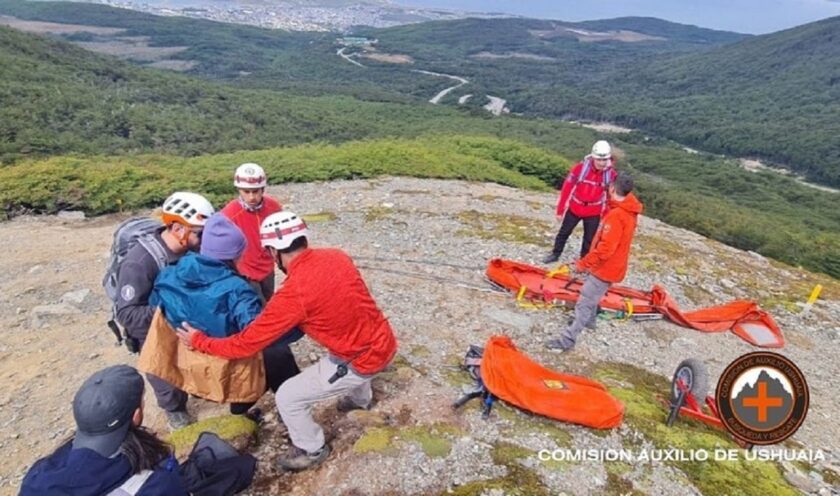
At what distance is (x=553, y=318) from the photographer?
A: 25.9ft

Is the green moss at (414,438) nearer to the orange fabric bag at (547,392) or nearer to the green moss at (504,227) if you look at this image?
the orange fabric bag at (547,392)

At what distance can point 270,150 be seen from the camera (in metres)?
21.4

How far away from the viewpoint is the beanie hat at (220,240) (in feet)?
13.6

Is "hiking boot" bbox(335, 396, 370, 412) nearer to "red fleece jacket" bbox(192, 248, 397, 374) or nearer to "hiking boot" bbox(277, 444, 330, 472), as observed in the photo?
"hiking boot" bbox(277, 444, 330, 472)

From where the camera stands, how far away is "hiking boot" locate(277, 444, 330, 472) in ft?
14.2

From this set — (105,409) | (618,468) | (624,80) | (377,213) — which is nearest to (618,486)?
(618,468)

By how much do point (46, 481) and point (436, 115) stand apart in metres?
86.7

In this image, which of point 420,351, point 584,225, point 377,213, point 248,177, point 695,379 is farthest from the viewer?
point 377,213

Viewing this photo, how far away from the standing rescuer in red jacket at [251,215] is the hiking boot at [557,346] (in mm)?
3616

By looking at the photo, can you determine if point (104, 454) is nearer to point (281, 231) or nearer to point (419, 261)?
point (281, 231)

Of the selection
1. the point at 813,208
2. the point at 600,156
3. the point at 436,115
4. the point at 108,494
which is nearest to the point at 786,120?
the point at 813,208

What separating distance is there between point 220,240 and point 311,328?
987mm

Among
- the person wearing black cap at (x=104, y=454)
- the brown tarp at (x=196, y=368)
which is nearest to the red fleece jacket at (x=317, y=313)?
the brown tarp at (x=196, y=368)

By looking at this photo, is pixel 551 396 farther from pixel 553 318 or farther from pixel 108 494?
pixel 108 494
